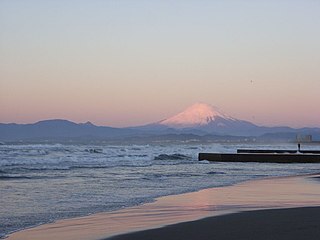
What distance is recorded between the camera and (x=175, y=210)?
12.6m

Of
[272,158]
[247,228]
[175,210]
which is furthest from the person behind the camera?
[272,158]

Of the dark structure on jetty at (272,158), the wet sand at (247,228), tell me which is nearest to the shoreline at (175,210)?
the wet sand at (247,228)

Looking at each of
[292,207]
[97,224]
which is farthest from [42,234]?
[292,207]

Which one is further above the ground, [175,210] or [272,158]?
[272,158]

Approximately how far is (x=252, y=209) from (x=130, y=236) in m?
4.02

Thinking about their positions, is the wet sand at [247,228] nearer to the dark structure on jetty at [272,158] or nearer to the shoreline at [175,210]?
the shoreline at [175,210]

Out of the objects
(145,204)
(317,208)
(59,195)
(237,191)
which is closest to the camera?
(317,208)

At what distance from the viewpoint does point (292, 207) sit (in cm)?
1251

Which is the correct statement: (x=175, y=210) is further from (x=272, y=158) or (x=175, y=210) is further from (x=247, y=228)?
(x=272, y=158)

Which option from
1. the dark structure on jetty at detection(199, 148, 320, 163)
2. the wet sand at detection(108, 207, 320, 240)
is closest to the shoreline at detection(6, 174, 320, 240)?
the wet sand at detection(108, 207, 320, 240)

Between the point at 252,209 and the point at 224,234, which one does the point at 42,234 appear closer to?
the point at 224,234

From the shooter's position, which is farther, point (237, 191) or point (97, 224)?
point (237, 191)

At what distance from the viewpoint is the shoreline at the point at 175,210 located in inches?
382

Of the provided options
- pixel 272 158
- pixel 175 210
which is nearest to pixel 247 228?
pixel 175 210
